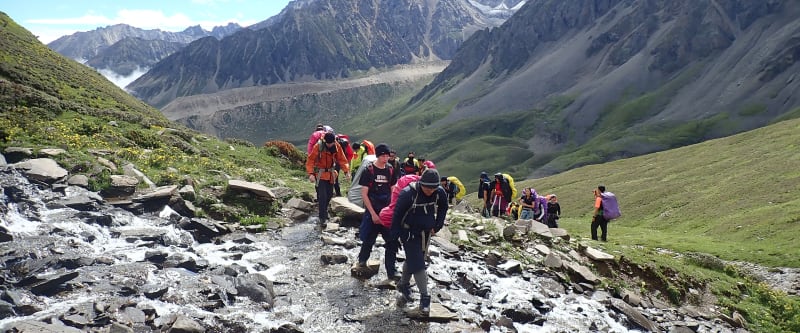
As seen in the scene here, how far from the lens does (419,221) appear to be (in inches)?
445

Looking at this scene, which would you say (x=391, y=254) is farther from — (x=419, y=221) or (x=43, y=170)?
(x=43, y=170)

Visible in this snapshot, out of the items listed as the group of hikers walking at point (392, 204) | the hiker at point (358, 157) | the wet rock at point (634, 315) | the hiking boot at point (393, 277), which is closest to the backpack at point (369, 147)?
the hiker at point (358, 157)

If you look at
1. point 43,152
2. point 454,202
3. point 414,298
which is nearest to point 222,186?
point 43,152

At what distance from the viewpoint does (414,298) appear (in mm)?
12461

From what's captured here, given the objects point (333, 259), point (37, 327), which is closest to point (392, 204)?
point (333, 259)

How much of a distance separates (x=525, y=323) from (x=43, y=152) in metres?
17.8

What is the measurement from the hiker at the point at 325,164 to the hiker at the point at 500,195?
12.4m

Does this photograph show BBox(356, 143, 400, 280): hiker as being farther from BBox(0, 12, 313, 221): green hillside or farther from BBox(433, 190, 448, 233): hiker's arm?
BBox(0, 12, 313, 221): green hillside

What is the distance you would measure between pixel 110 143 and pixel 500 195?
20186 mm

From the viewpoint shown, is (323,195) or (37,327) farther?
(323,195)

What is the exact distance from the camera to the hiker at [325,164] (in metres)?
16.8

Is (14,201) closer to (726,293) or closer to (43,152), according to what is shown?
(43,152)

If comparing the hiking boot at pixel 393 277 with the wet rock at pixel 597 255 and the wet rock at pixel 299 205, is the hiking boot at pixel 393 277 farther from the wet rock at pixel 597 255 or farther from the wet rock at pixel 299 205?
the wet rock at pixel 597 255

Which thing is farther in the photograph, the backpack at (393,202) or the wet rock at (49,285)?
the backpack at (393,202)
